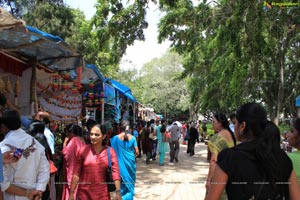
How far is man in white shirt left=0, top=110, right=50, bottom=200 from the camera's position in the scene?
306 centimetres

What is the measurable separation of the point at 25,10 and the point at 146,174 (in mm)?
11218

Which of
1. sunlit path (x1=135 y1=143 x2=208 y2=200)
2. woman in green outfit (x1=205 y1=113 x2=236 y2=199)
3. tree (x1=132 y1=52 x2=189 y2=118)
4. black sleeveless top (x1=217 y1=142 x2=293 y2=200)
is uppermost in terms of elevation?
tree (x1=132 y1=52 x2=189 y2=118)

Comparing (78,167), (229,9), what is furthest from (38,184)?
(229,9)

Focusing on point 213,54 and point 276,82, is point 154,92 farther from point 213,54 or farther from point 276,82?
point 213,54

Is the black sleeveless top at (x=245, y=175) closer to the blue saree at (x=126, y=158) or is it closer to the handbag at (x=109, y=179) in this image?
the handbag at (x=109, y=179)

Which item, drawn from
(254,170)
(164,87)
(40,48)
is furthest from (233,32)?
(164,87)

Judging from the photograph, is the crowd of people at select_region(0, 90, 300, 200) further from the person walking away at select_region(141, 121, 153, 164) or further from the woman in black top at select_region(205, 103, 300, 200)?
the person walking away at select_region(141, 121, 153, 164)

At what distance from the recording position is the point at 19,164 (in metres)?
3.12

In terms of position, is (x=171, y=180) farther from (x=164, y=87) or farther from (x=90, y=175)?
(x=164, y=87)

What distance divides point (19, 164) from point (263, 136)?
2.08m

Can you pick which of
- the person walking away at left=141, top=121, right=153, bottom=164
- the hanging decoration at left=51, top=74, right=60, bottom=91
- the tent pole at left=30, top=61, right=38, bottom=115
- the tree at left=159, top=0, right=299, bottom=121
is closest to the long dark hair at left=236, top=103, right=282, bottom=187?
the tent pole at left=30, top=61, right=38, bottom=115

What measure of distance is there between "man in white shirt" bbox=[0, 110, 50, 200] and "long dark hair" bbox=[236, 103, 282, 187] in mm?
1892

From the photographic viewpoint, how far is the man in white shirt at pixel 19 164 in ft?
10.1

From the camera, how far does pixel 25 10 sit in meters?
17.5
